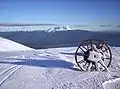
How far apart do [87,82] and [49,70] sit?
308cm

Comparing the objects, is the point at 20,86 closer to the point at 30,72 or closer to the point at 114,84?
the point at 30,72

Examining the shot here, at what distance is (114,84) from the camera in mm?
9164

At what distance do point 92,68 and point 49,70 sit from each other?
2.31m

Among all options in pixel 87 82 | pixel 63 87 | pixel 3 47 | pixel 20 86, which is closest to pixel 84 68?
pixel 87 82

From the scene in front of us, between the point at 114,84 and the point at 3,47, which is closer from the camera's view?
the point at 114,84

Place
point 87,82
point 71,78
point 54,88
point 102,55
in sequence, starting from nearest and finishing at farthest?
point 54,88
point 87,82
point 71,78
point 102,55

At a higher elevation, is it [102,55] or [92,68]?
[102,55]

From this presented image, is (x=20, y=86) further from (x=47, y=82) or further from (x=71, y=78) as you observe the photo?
(x=71, y=78)

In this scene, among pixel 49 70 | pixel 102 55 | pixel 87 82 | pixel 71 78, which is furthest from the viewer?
pixel 49 70

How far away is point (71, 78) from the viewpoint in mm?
10109

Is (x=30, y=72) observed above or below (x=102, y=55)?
below

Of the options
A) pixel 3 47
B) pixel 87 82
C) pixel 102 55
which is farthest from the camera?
pixel 3 47

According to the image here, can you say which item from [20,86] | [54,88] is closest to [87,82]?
[54,88]

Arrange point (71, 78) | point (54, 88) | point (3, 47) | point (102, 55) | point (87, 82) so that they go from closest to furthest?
point (54, 88) < point (87, 82) < point (71, 78) < point (102, 55) < point (3, 47)
